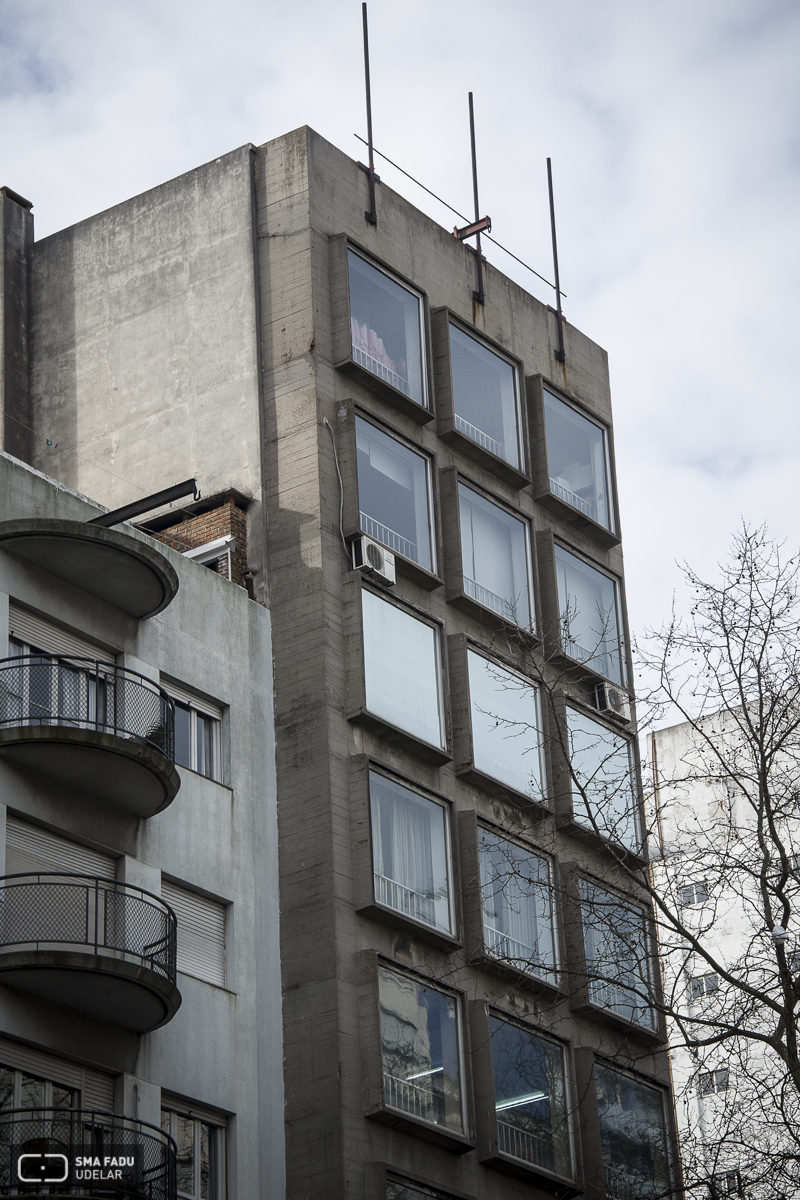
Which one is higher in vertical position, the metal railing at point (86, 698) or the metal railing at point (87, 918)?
the metal railing at point (86, 698)

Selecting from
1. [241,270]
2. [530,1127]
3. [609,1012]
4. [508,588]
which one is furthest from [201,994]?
[241,270]

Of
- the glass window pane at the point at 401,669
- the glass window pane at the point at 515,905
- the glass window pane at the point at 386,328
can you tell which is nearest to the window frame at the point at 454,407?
the glass window pane at the point at 386,328

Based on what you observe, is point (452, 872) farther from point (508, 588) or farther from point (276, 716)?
point (508, 588)

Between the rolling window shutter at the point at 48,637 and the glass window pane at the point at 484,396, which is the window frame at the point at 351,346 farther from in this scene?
the rolling window shutter at the point at 48,637

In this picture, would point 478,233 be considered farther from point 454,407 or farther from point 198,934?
point 198,934

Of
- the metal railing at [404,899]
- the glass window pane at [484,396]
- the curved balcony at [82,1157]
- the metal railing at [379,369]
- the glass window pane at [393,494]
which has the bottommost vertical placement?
the curved balcony at [82,1157]

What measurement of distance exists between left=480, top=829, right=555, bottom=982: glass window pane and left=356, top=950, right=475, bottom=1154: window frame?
2.08 meters

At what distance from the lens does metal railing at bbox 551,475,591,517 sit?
117 ft

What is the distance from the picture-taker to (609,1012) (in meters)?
31.4

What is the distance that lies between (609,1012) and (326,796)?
715cm

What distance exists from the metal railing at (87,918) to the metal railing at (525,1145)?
6746mm

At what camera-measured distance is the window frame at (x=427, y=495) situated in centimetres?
3025

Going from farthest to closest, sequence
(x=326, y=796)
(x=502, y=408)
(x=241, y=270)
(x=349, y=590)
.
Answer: (x=502, y=408) → (x=241, y=270) → (x=349, y=590) → (x=326, y=796)

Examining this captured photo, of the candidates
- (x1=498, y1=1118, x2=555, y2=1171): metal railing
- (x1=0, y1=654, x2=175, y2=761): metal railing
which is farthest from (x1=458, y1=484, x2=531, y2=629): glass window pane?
(x1=498, y1=1118, x2=555, y2=1171): metal railing
